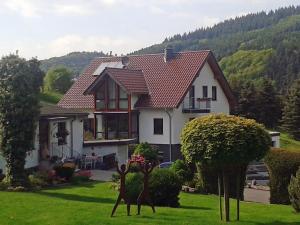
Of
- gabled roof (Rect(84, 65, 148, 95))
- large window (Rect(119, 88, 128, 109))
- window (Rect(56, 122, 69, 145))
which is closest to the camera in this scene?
window (Rect(56, 122, 69, 145))

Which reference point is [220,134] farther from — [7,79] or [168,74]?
[168,74]

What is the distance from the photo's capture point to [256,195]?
2539cm

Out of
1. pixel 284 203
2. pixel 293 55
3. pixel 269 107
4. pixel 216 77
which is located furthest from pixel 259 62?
pixel 284 203

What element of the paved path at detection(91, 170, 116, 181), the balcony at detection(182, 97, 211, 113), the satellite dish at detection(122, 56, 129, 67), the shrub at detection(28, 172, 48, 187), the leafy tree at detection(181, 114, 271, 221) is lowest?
the paved path at detection(91, 170, 116, 181)

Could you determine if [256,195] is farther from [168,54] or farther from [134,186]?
[168,54]

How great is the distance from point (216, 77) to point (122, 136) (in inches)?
382

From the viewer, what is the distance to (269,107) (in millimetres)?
68438

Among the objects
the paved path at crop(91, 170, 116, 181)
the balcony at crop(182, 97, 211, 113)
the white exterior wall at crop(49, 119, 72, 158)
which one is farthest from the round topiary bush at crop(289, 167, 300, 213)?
the balcony at crop(182, 97, 211, 113)

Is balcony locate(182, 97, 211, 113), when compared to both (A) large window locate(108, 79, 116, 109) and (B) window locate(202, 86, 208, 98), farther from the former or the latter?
(A) large window locate(108, 79, 116, 109)

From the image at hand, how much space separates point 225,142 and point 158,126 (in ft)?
89.1

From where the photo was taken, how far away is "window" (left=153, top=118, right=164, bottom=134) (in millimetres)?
40938

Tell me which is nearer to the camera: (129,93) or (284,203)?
(284,203)

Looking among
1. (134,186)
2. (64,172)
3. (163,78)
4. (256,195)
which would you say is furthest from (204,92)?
(134,186)

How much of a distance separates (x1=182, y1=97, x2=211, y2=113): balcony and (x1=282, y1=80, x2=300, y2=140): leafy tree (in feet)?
70.3
